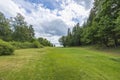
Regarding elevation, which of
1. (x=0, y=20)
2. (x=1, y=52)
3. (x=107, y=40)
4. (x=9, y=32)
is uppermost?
(x=0, y=20)

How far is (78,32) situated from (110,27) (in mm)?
39925

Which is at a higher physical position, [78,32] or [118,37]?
[78,32]

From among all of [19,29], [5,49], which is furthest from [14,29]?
[5,49]

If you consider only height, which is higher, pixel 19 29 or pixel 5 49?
pixel 19 29

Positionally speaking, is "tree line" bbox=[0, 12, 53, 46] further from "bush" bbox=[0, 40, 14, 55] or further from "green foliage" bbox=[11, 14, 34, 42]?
"bush" bbox=[0, 40, 14, 55]

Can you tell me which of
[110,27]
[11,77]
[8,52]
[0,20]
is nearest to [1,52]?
[8,52]

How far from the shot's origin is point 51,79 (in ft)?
24.8

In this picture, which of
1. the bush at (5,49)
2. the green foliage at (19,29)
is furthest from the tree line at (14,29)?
the bush at (5,49)

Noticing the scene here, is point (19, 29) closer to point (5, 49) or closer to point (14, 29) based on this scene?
point (14, 29)

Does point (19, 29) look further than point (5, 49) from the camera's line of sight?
Yes

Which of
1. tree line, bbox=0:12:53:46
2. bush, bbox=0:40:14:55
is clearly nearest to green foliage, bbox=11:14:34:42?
tree line, bbox=0:12:53:46

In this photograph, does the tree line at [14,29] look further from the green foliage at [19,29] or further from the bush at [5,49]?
the bush at [5,49]

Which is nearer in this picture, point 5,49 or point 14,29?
point 5,49

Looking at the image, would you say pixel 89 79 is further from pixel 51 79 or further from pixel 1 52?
pixel 1 52
